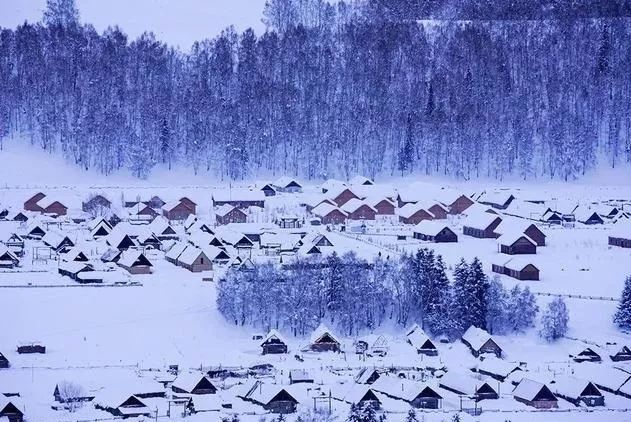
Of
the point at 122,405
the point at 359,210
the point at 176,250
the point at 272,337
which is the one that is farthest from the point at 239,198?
the point at 122,405

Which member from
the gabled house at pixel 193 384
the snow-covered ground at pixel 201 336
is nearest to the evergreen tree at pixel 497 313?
the snow-covered ground at pixel 201 336

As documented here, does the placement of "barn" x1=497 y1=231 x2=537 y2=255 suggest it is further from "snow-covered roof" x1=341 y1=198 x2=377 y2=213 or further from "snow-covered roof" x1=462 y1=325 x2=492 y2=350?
"snow-covered roof" x1=341 y1=198 x2=377 y2=213

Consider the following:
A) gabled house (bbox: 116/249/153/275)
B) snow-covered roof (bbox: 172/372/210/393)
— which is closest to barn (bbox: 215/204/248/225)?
gabled house (bbox: 116/249/153/275)

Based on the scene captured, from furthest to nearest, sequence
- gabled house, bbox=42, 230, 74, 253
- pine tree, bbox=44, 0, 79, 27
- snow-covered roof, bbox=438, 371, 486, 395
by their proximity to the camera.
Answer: pine tree, bbox=44, 0, 79, 27 < gabled house, bbox=42, 230, 74, 253 < snow-covered roof, bbox=438, 371, 486, 395

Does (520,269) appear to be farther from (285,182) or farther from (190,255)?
(285,182)

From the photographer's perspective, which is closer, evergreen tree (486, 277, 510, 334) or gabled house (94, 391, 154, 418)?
gabled house (94, 391, 154, 418)
